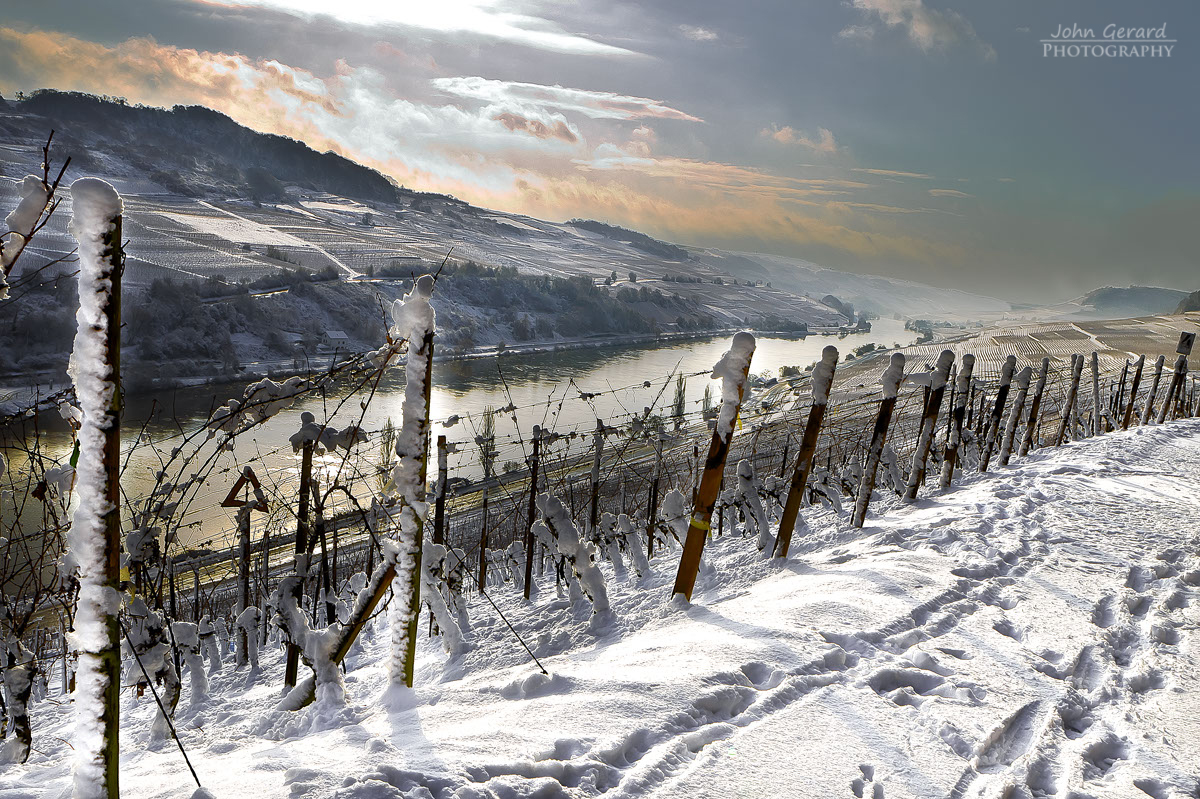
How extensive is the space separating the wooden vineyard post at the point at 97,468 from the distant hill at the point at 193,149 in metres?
119

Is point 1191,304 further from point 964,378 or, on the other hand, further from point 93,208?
point 93,208

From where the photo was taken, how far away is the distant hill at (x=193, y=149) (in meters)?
117

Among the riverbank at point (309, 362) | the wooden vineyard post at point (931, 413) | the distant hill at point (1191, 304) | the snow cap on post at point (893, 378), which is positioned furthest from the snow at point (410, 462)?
the distant hill at point (1191, 304)

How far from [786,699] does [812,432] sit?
244 centimetres

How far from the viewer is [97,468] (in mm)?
1778

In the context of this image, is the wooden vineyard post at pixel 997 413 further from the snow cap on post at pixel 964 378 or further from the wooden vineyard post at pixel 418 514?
the wooden vineyard post at pixel 418 514

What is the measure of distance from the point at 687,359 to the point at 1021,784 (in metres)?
72.4

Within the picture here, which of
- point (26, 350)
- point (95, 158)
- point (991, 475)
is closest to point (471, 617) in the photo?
point (991, 475)

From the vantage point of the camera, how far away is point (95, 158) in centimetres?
10838

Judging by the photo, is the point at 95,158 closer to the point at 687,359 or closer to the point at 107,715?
the point at 687,359

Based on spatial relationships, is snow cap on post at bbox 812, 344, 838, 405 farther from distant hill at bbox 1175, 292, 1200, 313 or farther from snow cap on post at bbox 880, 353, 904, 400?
distant hill at bbox 1175, 292, 1200, 313

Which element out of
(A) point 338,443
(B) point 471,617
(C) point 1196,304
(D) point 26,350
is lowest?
(D) point 26,350

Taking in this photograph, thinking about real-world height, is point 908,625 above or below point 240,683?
above

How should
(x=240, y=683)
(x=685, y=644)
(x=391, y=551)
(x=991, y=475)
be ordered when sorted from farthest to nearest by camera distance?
1. (x=991, y=475)
2. (x=240, y=683)
3. (x=685, y=644)
4. (x=391, y=551)
